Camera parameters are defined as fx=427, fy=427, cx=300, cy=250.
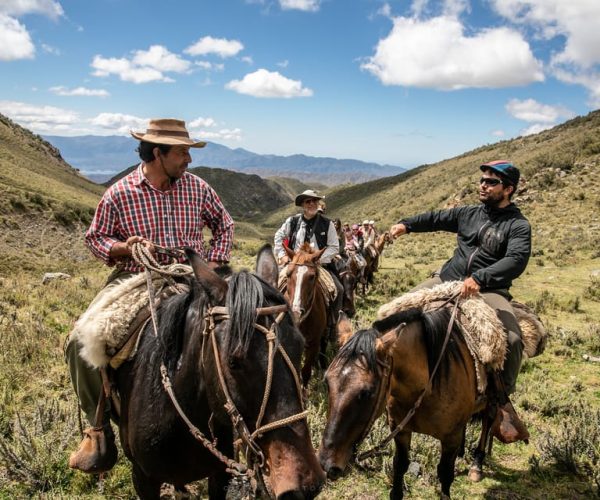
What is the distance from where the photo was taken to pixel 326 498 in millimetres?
4367

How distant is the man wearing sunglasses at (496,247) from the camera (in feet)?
14.0

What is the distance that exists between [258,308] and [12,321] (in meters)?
8.07

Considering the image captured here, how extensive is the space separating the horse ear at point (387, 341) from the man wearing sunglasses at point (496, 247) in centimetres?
A: 122

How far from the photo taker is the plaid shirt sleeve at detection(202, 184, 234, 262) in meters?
3.89

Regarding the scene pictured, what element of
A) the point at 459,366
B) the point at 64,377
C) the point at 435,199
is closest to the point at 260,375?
the point at 459,366

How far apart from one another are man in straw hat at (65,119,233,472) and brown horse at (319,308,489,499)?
138 centimetres

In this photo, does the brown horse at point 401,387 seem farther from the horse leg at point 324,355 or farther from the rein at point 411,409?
the horse leg at point 324,355

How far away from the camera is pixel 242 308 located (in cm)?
210

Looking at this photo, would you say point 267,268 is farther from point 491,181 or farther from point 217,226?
point 491,181

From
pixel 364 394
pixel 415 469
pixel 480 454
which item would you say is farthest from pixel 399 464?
pixel 364 394

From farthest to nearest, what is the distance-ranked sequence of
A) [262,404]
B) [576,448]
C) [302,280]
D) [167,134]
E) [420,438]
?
[302,280], [420,438], [576,448], [167,134], [262,404]

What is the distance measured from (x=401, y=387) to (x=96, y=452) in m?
2.53

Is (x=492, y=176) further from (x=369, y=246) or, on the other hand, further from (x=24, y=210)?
(x=24, y=210)

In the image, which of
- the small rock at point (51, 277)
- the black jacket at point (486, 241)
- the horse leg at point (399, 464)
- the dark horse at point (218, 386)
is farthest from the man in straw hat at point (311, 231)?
the small rock at point (51, 277)
